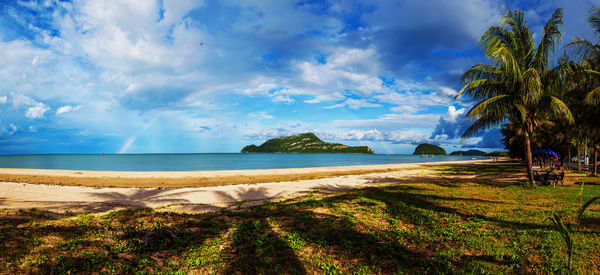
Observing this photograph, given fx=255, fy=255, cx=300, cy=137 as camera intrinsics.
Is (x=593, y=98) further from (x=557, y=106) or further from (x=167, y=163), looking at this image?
(x=167, y=163)

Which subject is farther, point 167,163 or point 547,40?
point 167,163

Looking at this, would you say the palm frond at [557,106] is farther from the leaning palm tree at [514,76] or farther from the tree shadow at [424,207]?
the tree shadow at [424,207]

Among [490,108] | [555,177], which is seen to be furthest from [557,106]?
[555,177]

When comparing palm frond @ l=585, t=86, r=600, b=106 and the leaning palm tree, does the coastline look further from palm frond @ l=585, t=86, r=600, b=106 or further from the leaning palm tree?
palm frond @ l=585, t=86, r=600, b=106

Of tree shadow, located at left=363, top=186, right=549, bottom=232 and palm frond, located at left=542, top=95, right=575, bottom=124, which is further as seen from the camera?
palm frond, located at left=542, top=95, right=575, bottom=124

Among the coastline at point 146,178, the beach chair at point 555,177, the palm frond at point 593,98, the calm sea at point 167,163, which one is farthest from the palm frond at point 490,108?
the calm sea at point 167,163

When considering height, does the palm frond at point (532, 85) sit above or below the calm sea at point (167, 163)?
above

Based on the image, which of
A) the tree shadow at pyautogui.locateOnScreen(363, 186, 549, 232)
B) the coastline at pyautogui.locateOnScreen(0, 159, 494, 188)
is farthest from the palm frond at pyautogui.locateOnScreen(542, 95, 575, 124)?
the coastline at pyautogui.locateOnScreen(0, 159, 494, 188)

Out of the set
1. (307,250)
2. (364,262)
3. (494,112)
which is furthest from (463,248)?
(494,112)

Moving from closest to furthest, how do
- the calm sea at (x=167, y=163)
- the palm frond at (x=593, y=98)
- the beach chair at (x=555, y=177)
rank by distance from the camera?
the beach chair at (x=555, y=177), the palm frond at (x=593, y=98), the calm sea at (x=167, y=163)

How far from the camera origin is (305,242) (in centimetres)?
622

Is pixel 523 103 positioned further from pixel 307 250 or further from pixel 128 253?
pixel 128 253

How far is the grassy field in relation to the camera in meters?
4.84

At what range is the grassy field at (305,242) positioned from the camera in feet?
15.9
